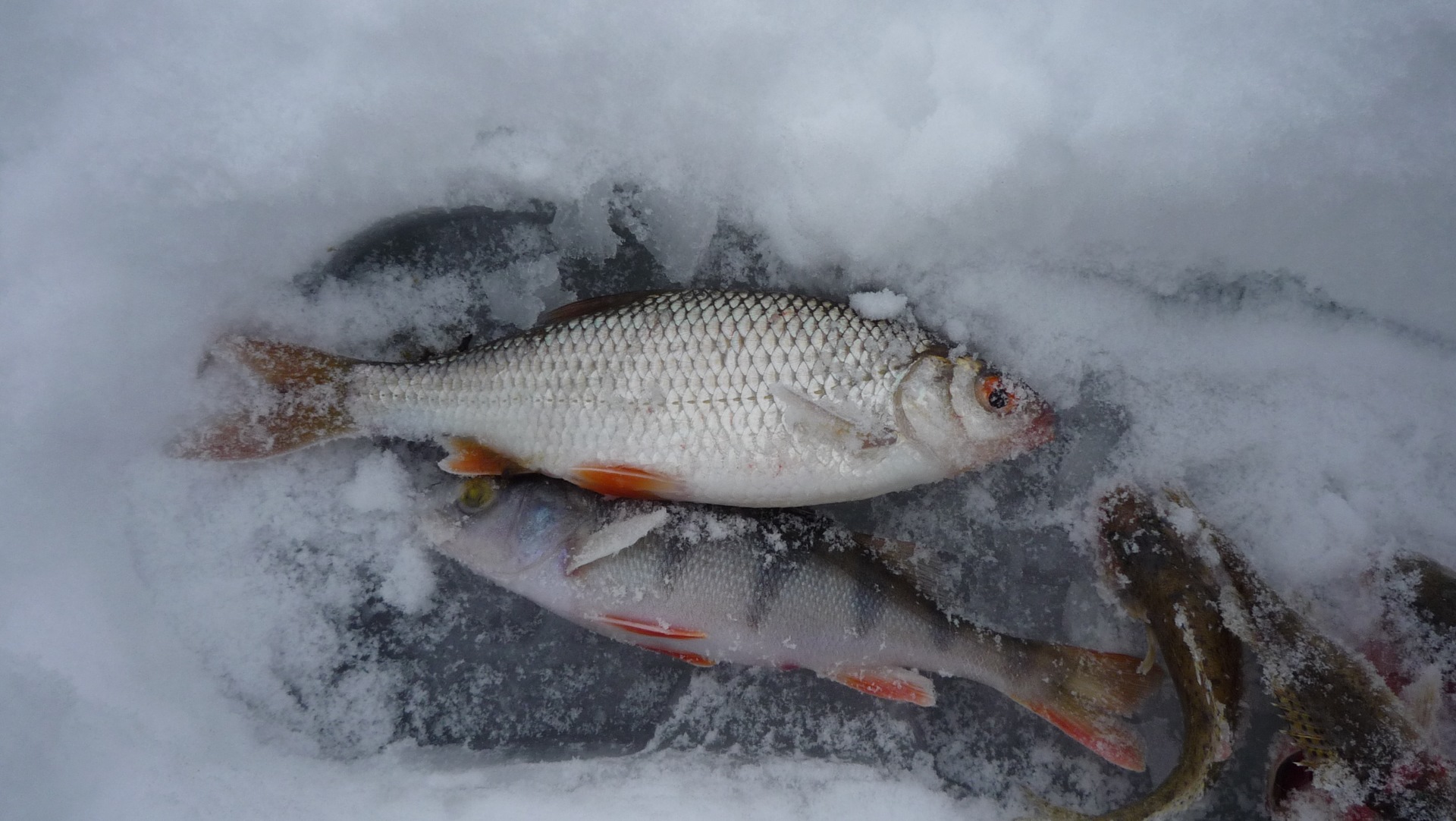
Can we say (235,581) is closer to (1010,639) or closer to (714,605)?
(714,605)

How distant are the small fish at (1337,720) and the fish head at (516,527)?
180 cm

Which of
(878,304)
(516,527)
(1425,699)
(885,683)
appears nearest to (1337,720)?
(1425,699)

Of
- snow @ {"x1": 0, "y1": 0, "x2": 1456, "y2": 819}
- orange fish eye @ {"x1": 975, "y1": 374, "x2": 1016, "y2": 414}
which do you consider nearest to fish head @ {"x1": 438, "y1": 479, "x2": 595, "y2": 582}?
snow @ {"x1": 0, "y1": 0, "x2": 1456, "y2": 819}

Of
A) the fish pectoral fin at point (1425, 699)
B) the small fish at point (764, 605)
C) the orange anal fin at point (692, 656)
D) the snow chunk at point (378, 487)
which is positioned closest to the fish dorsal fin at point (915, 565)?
the small fish at point (764, 605)

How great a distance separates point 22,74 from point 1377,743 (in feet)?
12.8

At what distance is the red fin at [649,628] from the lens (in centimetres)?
191

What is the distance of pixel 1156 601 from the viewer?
1979 millimetres

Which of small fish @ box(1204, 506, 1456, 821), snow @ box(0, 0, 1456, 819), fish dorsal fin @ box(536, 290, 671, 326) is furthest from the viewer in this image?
fish dorsal fin @ box(536, 290, 671, 326)

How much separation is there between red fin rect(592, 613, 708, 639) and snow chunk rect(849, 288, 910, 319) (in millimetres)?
1054

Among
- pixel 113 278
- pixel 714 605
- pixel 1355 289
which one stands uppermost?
pixel 1355 289

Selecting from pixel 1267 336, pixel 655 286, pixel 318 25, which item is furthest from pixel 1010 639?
pixel 318 25

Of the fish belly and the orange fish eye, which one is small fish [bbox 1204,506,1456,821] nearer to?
the orange fish eye

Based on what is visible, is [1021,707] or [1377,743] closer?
[1377,743]

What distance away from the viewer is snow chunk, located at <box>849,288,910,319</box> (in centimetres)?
220
